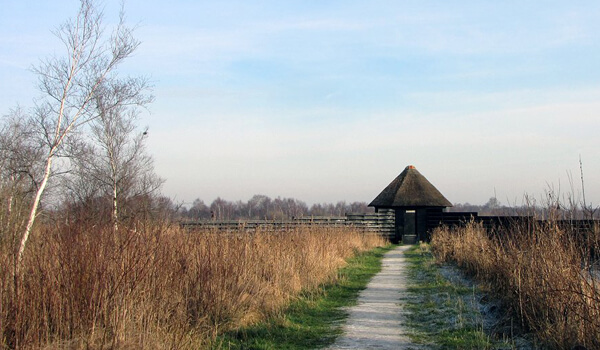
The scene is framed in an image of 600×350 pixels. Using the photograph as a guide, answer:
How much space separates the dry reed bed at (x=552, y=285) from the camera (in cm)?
588

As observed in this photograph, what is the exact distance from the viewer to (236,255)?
9.48m

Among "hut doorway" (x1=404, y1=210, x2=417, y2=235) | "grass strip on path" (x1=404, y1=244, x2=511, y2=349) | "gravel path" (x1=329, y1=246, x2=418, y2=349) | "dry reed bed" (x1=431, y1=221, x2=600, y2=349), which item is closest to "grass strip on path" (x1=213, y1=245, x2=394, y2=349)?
"gravel path" (x1=329, y1=246, x2=418, y2=349)

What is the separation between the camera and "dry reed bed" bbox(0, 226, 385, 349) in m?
5.05

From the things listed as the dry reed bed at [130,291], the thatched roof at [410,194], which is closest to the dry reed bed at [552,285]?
the dry reed bed at [130,291]

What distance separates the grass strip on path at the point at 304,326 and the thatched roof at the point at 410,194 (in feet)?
73.1

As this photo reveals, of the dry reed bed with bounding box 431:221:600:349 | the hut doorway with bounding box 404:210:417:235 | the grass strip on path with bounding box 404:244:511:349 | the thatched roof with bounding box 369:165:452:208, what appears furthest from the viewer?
the thatched roof with bounding box 369:165:452:208

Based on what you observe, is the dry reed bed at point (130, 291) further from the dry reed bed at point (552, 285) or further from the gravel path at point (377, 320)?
the dry reed bed at point (552, 285)

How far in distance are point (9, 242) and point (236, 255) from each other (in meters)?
4.52

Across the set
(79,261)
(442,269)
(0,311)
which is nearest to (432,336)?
(79,261)

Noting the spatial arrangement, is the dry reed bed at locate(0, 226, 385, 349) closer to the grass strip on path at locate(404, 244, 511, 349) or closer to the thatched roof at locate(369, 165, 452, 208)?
the grass strip on path at locate(404, 244, 511, 349)

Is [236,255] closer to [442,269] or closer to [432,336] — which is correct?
[432,336]

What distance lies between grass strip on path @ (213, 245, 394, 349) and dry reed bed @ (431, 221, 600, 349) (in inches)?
104

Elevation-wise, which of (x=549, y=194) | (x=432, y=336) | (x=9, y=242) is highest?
(x=549, y=194)

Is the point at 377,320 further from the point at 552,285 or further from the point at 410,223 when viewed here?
the point at 410,223
